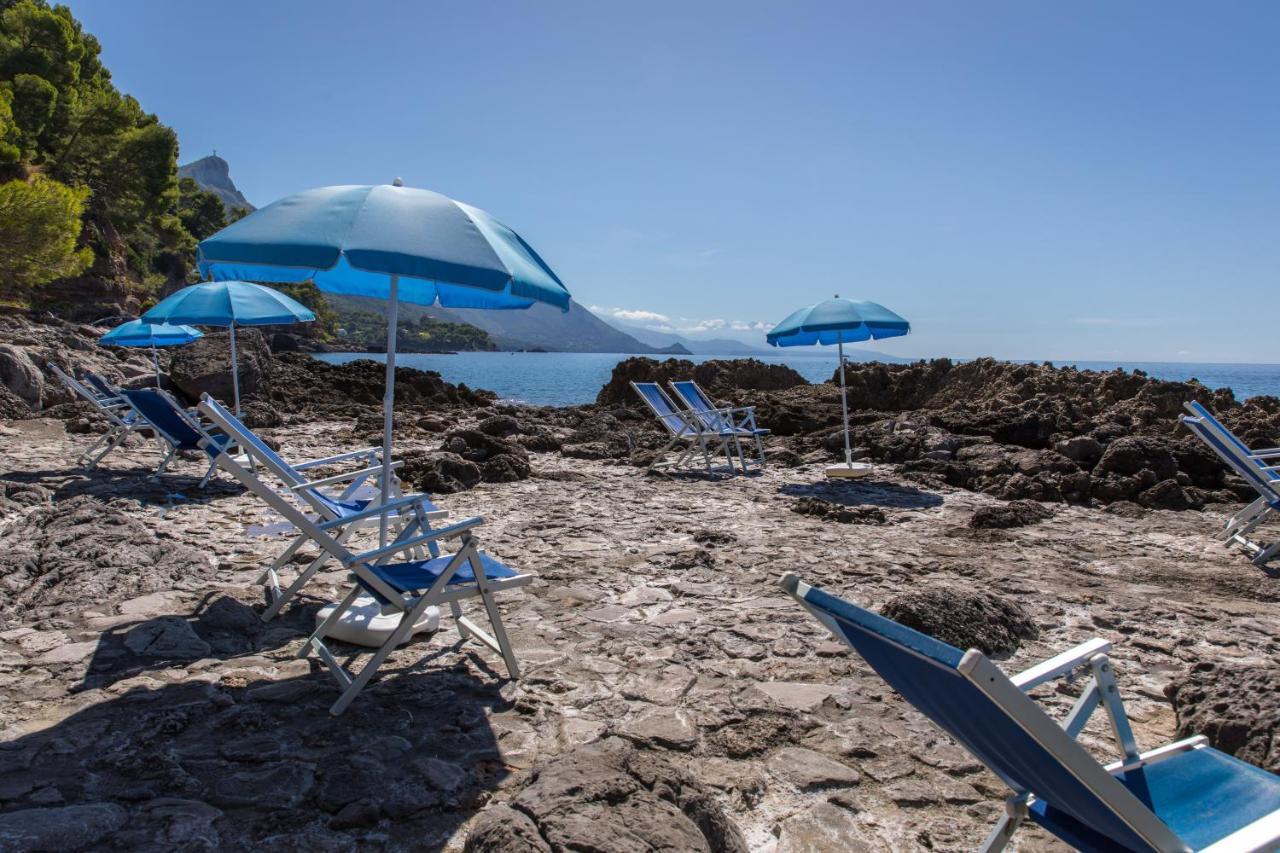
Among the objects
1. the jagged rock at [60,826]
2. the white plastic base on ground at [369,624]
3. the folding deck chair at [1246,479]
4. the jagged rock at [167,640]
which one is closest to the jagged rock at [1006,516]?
the folding deck chair at [1246,479]

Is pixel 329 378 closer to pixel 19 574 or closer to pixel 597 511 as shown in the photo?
pixel 597 511

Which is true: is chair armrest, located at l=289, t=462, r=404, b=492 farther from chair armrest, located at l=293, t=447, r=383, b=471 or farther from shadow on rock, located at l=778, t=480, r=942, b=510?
shadow on rock, located at l=778, t=480, r=942, b=510

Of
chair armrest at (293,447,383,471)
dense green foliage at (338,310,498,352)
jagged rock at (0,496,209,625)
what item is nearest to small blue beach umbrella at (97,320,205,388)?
jagged rock at (0,496,209,625)

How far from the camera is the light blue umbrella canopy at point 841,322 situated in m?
9.39

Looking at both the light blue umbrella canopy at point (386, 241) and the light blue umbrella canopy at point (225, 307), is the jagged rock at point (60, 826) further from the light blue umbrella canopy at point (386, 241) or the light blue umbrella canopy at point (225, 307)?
the light blue umbrella canopy at point (225, 307)

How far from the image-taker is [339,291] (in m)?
5.39

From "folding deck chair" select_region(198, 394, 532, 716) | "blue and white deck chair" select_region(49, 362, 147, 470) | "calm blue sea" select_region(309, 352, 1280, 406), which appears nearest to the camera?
"folding deck chair" select_region(198, 394, 532, 716)

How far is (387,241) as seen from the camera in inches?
123

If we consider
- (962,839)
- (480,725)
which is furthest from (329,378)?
(962,839)

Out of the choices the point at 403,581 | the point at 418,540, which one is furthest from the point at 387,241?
the point at 403,581

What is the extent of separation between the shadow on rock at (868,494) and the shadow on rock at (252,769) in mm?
5421

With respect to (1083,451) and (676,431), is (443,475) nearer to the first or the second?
(676,431)

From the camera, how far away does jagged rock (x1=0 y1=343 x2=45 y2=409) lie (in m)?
11.7

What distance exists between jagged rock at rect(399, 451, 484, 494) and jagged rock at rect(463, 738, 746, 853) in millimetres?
5922
